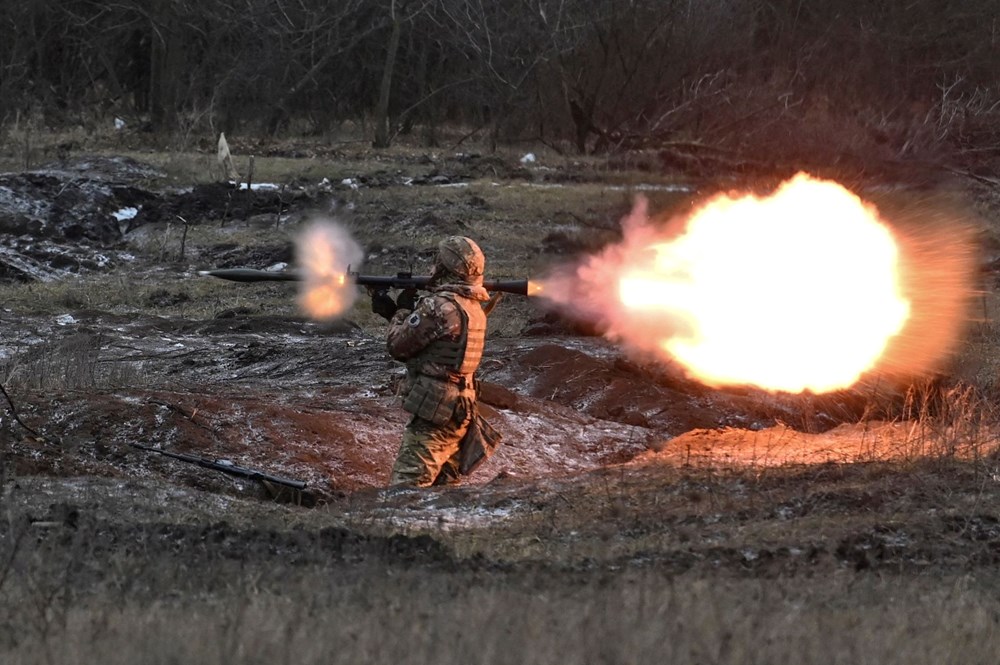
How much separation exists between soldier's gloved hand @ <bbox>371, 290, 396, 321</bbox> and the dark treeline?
71.3 ft

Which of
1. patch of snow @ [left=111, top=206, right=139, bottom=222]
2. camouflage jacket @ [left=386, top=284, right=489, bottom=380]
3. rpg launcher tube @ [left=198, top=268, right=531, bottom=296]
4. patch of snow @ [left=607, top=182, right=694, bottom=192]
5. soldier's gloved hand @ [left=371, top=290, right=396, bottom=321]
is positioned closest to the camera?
camouflage jacket @ [left=386, top=284, right=489, bottom=380]

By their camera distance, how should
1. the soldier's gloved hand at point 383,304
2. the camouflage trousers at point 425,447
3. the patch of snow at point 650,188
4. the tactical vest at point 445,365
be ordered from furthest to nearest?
1. the patch of snow at point 650,188
2. the soldier's gloved hand at point 383,304
3. the camouflage trousers at point 425,447
4. the tactical vest at point 445,365

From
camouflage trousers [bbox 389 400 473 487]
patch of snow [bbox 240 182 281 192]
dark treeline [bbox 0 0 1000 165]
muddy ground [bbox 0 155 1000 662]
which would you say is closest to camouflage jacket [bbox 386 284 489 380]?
camouflage trousers [bbox 389 400 473 487]

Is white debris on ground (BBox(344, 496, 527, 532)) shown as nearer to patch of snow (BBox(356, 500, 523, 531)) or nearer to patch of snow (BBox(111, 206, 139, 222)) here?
patch of snow (BBox(356, 500, 523, 531))

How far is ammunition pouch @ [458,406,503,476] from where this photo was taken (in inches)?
426

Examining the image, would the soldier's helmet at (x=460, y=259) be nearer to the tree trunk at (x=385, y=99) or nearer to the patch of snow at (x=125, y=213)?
the patch of snow at (x=125, y=213)

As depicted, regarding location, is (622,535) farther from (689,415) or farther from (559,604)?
(689,415)

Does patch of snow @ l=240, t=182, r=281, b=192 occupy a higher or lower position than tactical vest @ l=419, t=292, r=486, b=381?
higher

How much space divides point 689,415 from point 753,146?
18.4 m

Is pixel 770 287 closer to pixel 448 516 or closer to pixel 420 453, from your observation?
pixel 420 453

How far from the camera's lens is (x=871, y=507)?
853cm

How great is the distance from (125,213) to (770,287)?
14513 mm

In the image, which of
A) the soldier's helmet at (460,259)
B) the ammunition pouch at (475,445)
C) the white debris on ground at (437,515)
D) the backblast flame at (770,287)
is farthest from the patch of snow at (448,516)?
the backblast flame at (770,287)

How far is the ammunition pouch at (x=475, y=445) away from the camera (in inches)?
426
